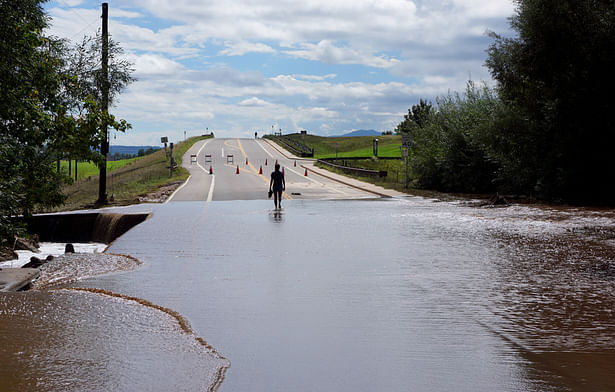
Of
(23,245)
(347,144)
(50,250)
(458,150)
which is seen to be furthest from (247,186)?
(347,144)

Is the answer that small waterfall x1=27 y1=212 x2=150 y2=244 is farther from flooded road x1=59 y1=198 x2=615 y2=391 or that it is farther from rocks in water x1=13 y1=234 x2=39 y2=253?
flooded road x1=59 y1=198 x2=615 y2=391

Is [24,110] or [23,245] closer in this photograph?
[24,110]

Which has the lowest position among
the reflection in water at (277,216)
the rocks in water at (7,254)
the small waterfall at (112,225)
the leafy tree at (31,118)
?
the rocks in water at (7,254)

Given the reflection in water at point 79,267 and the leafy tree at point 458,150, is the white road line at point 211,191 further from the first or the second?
the reflection in water at point 79,267

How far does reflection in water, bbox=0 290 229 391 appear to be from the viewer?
5473 mm

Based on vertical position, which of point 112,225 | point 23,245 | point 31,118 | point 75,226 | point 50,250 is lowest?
point 50,250

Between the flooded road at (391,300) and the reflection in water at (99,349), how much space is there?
0.30 m

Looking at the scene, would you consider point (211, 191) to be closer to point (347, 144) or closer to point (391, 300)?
point (391, 300)

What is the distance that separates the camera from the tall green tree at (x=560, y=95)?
87.0ft

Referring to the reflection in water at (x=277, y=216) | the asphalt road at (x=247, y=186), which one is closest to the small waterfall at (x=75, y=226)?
the reflection in water at (x=277, y=216)

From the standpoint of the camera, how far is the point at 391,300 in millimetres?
9070

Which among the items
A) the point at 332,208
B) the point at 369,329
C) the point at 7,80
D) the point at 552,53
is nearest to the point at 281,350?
the point at 369,329

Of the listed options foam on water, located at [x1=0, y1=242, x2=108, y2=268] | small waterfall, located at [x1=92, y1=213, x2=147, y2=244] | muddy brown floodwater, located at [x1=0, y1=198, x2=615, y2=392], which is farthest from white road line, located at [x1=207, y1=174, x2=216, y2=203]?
muddy brown floodwater, located at [x1=0, y1=198, x2=615, y2=392]

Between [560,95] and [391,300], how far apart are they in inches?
849
